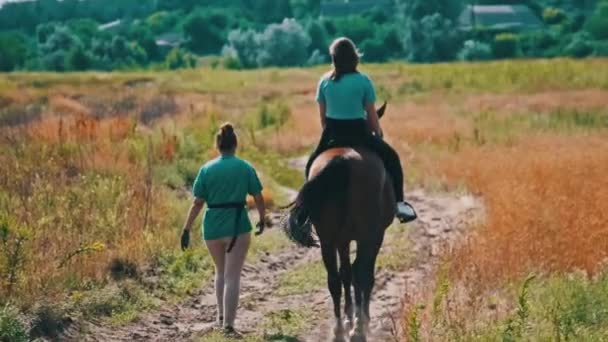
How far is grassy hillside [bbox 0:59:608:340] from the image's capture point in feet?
29.3

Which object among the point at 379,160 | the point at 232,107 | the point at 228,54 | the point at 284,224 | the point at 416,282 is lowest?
the point at 228,54

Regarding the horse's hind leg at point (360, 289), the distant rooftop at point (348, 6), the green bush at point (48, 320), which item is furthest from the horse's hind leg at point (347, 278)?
the distant rooftop at point (348, 6)

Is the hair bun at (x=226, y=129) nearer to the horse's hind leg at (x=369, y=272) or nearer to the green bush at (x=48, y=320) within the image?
the horse's hind leg at (x=369, y=272)

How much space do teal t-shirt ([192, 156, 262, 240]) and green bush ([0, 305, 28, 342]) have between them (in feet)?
5.87

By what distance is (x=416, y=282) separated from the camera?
10.8 meters

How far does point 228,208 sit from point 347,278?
1.22 meters

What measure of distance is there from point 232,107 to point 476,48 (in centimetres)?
6035

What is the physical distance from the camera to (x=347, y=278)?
8.73 metres

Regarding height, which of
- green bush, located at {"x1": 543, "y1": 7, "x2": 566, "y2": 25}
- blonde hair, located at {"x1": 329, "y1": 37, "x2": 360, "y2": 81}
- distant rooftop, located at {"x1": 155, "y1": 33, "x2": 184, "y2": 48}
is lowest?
distant rooftop, located at {"x1": 155, "y1": 33, "x2": 184, "y2": 48}

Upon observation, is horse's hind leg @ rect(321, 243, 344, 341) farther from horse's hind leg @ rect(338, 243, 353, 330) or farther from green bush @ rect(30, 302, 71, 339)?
green bush @ rect(30, 302, 71, 339)

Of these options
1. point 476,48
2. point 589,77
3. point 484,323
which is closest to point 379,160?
point 484,323

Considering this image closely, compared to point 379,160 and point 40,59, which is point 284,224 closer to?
point 379,160

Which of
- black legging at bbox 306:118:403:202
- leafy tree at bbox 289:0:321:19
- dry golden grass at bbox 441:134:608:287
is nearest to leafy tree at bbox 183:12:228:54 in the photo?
leafy tree at bbox 289:0:321:19

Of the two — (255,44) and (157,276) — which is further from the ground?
(157,276)
